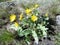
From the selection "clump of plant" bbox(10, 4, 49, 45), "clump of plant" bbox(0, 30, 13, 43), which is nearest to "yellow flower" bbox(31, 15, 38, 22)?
"clump of plant" bbox(10, 4, 49, 45)

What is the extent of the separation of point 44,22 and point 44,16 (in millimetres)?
179

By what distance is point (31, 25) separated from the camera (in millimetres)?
4215

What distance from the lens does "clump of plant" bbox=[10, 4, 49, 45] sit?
408 cm

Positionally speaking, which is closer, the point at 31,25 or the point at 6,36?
the point at 6,36

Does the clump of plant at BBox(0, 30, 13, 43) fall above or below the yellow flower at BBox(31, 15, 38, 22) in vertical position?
below

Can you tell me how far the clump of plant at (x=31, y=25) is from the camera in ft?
13.4

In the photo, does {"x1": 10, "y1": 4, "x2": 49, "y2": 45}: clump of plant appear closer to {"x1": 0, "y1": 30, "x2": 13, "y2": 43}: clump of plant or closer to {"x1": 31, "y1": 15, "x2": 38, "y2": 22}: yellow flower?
{"x1": 31, "y1": 15, "x2": 38, "y2": 22}: yellow flower

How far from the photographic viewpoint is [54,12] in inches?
191

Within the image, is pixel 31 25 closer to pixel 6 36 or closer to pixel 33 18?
pixel 33 18

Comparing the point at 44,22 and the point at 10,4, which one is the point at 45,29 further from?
the point at 10,4

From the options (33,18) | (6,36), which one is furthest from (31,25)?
(6,36)

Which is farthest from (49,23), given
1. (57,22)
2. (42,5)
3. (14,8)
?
(14,8)

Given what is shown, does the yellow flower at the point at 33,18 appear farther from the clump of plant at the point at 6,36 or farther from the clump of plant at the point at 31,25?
the clump of plant at the point at 6,36

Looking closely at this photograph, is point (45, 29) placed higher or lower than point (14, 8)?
lower
